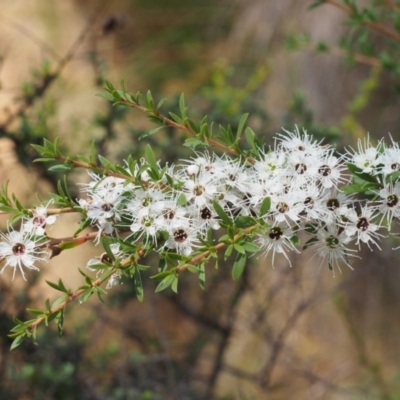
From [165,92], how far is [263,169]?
2648 mm

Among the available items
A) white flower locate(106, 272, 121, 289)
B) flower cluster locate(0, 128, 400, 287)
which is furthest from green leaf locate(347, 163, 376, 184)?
white flower locate(106, 272, 121, 289)

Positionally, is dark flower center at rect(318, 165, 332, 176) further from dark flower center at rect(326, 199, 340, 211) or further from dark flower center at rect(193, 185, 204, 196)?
dark flower center at rect(193, 185, 204, 196)

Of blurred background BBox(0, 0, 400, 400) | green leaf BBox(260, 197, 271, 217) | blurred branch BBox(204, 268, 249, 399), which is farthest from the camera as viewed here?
blurred branch BBox(204, 268, 249, 399)

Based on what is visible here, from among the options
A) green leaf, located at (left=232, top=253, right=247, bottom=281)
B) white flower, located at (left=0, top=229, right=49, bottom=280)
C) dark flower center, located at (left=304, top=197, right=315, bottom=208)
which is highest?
dark flower center, located at (left=304, top=197, right=315, bottom=208)

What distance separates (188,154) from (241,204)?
3.49 feet

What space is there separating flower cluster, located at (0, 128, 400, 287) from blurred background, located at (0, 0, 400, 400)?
0.69 meters

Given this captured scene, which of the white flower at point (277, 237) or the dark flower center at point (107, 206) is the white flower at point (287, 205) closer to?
the white flower at point (277, 237)

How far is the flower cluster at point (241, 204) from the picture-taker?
2.60ft

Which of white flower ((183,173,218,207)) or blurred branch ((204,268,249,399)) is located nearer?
white flower ((183,173,218,207))

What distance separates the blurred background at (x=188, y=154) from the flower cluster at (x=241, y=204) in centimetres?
69

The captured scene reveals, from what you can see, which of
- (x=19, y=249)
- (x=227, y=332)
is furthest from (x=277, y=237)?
(x=227, y=332)

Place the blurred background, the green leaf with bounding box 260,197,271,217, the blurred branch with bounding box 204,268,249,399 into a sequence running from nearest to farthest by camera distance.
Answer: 1. the green leaf with bounding box 260,197,271,217
2. the blurred background
3. the blurred branch with bounding box 204,268,249,399

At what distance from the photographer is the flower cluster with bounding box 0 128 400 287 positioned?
2.60 feet

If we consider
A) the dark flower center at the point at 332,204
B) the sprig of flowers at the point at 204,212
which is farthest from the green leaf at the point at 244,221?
the dark flower center at the point at 332,204
